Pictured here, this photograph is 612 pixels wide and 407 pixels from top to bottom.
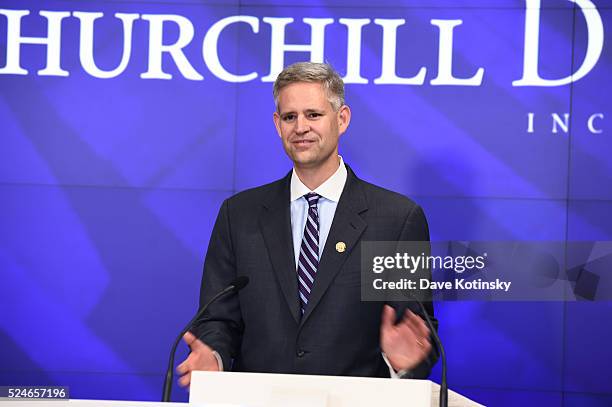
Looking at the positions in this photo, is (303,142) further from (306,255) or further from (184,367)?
(184,367)

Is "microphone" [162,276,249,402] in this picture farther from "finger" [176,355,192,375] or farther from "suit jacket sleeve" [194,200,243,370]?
"suit jacket sleeve" [194,200,243,370]

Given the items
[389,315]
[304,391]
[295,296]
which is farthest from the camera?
[295,296]

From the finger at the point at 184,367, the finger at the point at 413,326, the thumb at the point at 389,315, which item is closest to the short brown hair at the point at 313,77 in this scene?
the thumb at the point at 389,315

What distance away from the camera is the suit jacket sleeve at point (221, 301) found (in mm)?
2602

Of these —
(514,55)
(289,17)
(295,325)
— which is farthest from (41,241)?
(514,55)

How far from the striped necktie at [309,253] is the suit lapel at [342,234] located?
5cm

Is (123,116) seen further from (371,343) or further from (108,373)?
(371,343)

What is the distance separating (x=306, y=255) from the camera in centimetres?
274

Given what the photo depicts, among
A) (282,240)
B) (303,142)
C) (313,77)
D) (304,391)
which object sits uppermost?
(313,77)

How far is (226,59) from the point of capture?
4.02 m

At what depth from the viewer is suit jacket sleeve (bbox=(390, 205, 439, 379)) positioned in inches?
90.6

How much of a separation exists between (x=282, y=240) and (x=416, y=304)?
1.52 ft

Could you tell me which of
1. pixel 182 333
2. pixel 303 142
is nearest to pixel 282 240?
pixel 303 142

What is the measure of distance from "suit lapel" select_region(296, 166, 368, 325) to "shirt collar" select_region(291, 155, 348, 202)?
3 cm
